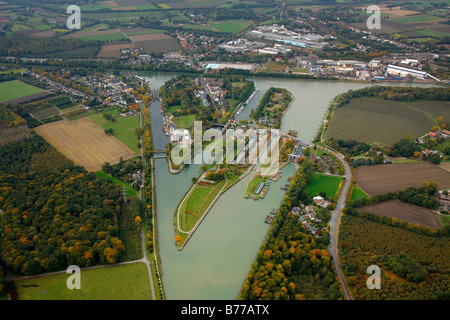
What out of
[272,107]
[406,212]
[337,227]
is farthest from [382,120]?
[337,227]

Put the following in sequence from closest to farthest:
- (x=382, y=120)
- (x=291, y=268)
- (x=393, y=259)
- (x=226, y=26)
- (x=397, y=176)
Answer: (x=393, y=259), (x=291, y=268), (x=397, y=176), (x=382, y=120), (x=226, y=26)

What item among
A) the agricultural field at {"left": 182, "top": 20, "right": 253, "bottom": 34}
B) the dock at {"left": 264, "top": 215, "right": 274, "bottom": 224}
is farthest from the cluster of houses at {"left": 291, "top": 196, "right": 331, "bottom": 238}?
the agricultural field at {"left": 182, "top": 20, "right": 253, "bottom": 34}

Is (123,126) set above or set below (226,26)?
below

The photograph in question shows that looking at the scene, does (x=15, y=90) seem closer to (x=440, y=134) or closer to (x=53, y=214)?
(x=53, y=214)

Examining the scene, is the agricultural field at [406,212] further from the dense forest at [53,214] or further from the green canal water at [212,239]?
the dense forest at [53,214]

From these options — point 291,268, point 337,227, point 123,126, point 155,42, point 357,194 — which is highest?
point 155,42

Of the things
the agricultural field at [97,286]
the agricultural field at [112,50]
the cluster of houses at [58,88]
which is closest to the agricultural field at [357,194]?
the agricultural field at [97,286]

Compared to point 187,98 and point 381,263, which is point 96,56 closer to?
point 187,98

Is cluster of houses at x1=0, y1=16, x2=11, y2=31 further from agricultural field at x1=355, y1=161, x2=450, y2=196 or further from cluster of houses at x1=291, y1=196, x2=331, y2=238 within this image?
agricultural field at x1=355, y1=161, x2=450, y2=196
